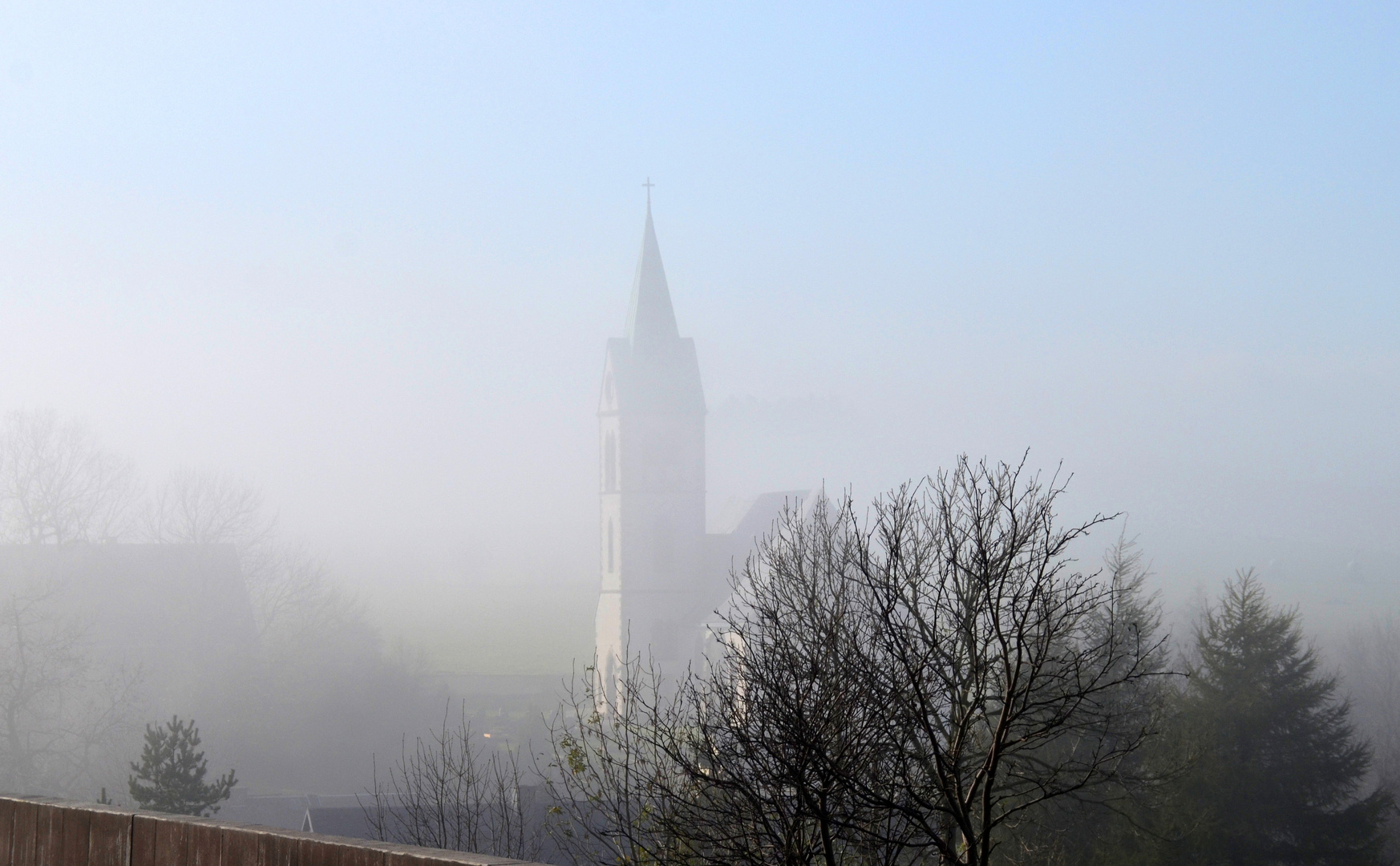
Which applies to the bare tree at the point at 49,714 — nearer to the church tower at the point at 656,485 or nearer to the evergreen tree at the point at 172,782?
the evergreen tree at the point at 172,782

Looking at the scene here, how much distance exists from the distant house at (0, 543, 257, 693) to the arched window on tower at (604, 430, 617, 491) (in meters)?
20.3

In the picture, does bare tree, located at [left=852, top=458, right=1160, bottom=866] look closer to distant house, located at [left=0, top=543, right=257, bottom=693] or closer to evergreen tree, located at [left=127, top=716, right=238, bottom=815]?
evergreen tree, located at [left=127, top=716, right=238, bottom=815]

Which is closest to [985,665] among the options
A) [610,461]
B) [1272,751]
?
[1272,751]

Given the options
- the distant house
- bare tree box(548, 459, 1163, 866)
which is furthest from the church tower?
bare tree box(548, 459, 1163, 866)

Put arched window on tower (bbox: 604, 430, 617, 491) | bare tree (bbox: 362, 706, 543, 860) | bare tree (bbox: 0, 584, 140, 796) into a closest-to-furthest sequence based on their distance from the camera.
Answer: bare tree (bbox: 362, 706, 543, 860)
bare tree (bbox: 0, 584, 140, 796)
arched window on tower (bbox: 604, 430, 617, 491)

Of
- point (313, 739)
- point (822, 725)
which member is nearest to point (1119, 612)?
point (822, 725)

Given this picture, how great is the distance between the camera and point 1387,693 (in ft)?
211

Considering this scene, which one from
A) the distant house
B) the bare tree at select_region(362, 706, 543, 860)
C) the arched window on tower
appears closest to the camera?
the bare tree at select_region(362, 706, 543, 860)

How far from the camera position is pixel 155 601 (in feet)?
203

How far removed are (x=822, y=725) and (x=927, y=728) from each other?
10.1 feet

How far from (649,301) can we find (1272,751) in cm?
4977

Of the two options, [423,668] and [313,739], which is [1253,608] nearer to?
[313,739]

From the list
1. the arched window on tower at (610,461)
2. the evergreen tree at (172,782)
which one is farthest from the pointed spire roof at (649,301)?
the evergreen tree at (172,782)

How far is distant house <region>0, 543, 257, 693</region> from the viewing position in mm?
57594
